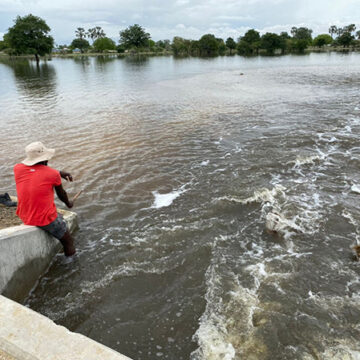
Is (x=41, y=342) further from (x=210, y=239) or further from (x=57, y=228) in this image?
(x=210, y=239)

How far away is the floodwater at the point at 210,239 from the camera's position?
13.4 ft

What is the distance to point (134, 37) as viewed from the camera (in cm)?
15088

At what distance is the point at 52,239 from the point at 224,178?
17.7 ft

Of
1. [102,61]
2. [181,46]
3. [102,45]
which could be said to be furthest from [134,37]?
[102,61]

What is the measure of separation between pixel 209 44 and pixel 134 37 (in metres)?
48.4

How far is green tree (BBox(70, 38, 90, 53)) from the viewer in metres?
151

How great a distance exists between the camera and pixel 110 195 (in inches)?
319

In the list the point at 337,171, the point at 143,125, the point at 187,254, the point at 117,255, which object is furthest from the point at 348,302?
the point at 143,125

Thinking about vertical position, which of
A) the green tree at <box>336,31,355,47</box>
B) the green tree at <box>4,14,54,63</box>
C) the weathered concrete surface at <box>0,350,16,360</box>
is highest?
the green tree at <box>336,31,355,47</box>

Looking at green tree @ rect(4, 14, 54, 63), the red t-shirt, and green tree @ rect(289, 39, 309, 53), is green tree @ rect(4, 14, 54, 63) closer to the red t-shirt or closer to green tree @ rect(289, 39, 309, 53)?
the red t-shirt

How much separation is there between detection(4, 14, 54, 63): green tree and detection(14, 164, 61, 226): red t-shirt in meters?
83.8

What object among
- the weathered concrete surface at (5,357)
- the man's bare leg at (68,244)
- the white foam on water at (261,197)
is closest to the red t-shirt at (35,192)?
the man's bare leg at (68,244)

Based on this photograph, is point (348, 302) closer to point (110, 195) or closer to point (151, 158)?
point (110, 195)

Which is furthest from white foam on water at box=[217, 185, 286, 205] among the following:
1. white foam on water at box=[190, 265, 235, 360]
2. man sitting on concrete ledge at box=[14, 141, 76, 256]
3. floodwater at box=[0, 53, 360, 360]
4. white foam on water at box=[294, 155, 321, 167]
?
man sitting on concrete ledge at box=[14, 141, 76, 256]
